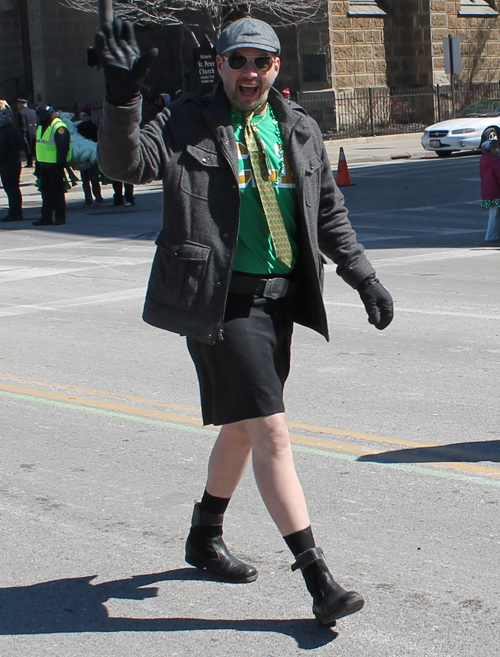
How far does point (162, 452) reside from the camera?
561cm

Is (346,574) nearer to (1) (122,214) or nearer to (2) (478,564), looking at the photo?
(2) (478,564)

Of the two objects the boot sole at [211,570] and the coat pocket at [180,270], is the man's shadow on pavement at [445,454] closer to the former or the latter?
the boot sole at [211,570]

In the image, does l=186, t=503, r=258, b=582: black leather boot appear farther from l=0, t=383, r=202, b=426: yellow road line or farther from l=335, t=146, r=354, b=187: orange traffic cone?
l=335, t=146, r=354, b=187: orange traffic cone

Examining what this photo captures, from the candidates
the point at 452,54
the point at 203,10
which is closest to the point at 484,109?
the point at 452,54

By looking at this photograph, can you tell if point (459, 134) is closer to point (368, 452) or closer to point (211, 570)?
point (368, 452)

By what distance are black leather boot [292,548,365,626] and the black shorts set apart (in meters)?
0.53

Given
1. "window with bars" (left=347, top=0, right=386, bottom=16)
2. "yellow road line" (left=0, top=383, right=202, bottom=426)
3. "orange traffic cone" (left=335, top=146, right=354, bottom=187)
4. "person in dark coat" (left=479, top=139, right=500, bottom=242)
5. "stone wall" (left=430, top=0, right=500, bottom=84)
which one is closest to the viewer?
"yellow road line" (left=0, top=383, right=202, bottom=426)

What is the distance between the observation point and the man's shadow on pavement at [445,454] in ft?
17.5

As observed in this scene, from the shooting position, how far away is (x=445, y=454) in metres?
5.43

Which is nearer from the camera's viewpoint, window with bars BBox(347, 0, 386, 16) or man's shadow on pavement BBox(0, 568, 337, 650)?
man's shadow on pavement BBox(0, 568, 337, 650)

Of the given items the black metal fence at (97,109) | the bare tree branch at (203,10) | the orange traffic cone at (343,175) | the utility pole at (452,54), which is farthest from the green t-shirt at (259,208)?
the utility pole at (452,54)

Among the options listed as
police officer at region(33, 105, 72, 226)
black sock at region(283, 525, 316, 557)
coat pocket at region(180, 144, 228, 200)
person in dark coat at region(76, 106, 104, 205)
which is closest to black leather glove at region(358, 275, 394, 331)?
coat pocket at region(180, 144, 228, 200)

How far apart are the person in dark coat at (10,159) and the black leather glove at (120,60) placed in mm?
15148

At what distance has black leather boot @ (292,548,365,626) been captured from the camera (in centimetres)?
352
